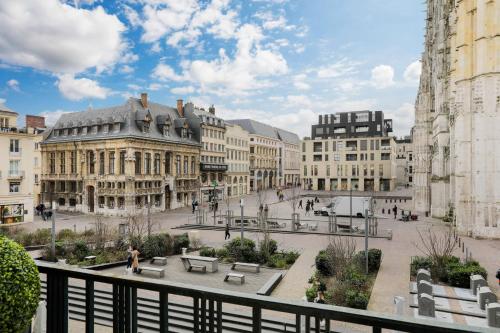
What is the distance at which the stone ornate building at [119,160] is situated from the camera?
160 ft

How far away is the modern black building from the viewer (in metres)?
93.8

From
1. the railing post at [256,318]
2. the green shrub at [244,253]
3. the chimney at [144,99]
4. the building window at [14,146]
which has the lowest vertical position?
the green shrub at [244,253]

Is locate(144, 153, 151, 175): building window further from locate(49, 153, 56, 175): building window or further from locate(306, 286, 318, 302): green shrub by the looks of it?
locate(306, 286, 318, 302): green shrub

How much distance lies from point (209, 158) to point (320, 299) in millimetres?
55127

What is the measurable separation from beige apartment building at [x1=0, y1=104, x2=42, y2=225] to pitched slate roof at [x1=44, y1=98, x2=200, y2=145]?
10257 mm

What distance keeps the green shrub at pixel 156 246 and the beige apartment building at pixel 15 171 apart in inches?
966

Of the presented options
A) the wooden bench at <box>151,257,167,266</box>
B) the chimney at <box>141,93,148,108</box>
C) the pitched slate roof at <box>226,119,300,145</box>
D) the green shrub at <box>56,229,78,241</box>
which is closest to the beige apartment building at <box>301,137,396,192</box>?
the pitched slate roof at <box>226,119,300,145</box>

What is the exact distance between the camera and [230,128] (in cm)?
7625

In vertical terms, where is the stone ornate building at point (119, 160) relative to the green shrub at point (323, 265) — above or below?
above

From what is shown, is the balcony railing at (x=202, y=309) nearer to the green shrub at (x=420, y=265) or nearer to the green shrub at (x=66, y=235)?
the green shrub at (x=420, y=265)

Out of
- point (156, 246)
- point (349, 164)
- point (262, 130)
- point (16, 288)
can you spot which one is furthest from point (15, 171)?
point (349, 164)

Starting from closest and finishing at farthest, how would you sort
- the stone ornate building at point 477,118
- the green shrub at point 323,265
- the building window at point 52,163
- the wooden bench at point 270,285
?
the wooden bench at point 270,285 < the green shrub at point 323,265 < the stone ornate building at point 477,118 < the building window at point 52,163

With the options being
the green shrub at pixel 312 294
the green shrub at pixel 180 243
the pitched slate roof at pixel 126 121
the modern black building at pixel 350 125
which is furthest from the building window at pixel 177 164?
the modern black building at pixel 350 125

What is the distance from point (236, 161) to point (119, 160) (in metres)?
33.4
